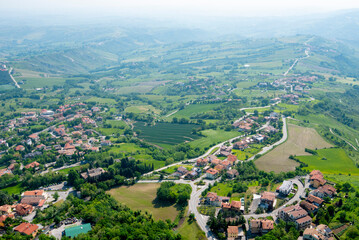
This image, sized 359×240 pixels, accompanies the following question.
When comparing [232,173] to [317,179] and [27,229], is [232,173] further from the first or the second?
[27,229]

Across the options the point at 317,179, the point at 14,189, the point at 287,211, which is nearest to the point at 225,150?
the point at 317,179

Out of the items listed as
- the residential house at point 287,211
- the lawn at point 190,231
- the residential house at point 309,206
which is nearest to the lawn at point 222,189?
the lawn at point 190,231

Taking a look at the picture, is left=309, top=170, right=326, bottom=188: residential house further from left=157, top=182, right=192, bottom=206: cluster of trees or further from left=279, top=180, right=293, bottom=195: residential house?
left=157, top=182, right=192, bottom=206: cluster of trees

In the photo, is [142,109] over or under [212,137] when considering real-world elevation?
under

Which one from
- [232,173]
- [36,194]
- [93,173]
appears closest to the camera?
[36,194]

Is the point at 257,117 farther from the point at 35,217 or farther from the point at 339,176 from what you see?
the point at 35,217

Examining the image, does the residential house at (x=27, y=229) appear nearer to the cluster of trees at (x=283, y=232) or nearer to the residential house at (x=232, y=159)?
the cluster of trees at (x=283, y=232)

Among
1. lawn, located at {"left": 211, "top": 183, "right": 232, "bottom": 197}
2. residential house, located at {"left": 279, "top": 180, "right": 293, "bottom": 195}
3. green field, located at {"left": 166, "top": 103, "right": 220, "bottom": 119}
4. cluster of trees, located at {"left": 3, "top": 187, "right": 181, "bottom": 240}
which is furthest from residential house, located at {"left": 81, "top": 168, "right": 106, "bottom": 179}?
green field, located at {"left": 166, "top": 103, "right": 220, "bottom": 119}
